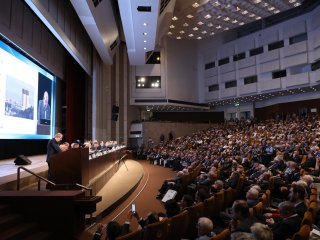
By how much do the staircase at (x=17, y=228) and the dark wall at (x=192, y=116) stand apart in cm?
2313

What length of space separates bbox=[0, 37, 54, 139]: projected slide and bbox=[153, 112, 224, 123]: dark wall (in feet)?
54.0

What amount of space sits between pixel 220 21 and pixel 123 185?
13.9 meters

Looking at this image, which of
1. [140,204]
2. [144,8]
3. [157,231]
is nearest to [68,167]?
[140,204]

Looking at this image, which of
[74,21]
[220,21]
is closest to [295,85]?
[220,21]

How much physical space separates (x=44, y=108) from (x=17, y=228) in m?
7.51

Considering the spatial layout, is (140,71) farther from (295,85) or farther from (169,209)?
(169,209)

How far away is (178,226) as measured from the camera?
11.1ft

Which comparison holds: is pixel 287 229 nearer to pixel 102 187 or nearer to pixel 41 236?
pixel 41 236

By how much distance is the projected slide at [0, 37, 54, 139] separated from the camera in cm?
743

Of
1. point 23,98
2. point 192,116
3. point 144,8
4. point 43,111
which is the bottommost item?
point 43,111

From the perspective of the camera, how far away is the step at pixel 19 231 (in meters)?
3.25

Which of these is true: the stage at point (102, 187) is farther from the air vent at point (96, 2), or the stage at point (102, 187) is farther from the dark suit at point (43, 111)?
the air vent at point (96, 2)

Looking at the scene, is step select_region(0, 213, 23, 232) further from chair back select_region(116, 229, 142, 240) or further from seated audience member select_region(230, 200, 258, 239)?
seated audience member select_region(230, 200, 258, 239)

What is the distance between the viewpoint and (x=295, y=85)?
18469mm
